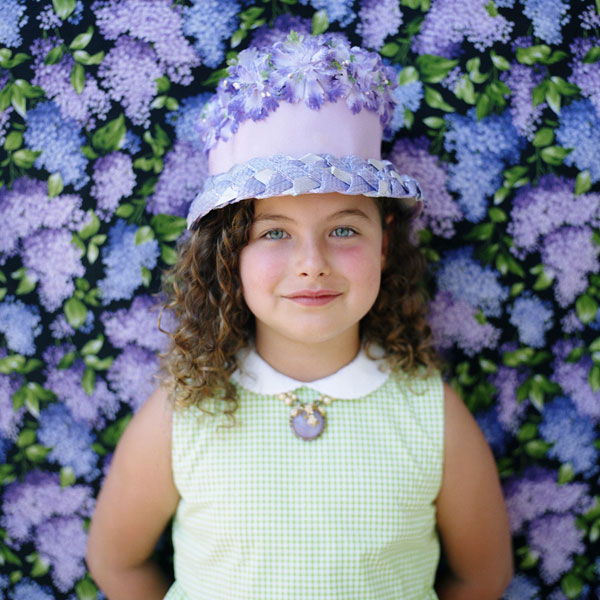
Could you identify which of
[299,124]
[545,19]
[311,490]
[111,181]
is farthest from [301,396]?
[545,19]

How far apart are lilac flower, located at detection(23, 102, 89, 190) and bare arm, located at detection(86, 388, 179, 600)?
53 cm

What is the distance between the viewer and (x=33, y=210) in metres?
1.37

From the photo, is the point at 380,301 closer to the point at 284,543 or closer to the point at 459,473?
the point at 459,473

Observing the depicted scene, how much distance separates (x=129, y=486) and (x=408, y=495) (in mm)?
548

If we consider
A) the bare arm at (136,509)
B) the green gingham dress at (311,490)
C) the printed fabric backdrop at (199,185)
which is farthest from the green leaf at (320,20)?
the bare arm at (136,509)

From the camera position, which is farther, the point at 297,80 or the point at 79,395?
the point at 79,395

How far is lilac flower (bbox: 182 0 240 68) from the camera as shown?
4.44ft

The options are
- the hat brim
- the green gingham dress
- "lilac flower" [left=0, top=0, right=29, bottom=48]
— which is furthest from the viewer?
"lilac flower" [left=0, top=0, right=29, bottom=48]

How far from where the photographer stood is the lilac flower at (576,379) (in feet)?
4.68

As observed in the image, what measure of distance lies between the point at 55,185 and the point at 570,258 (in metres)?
1.15

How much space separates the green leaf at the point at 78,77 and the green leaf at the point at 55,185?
0.19 meters

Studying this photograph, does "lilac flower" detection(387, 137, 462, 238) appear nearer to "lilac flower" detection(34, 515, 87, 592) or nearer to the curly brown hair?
the curly brown hair

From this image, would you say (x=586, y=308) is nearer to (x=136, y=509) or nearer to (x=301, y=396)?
(x=301, y=396)

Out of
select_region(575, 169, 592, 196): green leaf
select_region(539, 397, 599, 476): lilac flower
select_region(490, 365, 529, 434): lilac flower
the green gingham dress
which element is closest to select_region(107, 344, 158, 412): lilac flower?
the green gingham dress
